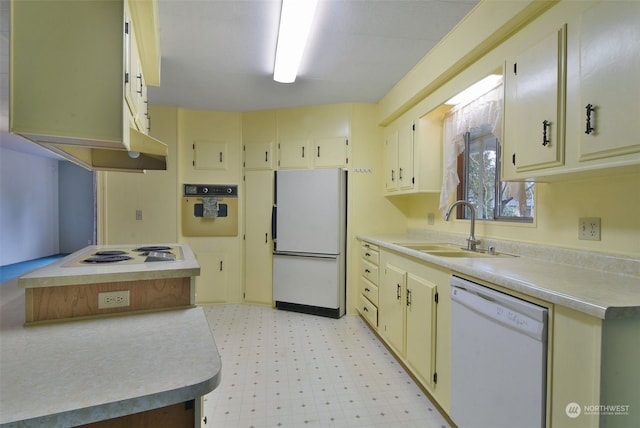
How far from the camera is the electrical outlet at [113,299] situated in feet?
3.74

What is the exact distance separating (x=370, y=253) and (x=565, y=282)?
198 cm

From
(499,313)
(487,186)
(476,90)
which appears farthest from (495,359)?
(476,90)

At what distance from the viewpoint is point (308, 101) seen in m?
3.52

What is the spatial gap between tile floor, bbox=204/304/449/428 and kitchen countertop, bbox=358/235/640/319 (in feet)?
3.18

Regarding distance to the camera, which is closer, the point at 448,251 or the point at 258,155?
the point at 448,251

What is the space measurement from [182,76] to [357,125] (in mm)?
1898

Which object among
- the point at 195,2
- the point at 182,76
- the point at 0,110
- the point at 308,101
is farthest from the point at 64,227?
the point at 195,2

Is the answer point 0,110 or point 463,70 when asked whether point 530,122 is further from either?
point 0,110

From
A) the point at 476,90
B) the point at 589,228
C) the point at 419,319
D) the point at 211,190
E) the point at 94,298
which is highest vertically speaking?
the point at 476,90

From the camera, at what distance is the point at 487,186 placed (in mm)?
2420

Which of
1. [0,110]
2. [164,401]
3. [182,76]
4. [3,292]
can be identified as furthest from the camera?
[0,110]

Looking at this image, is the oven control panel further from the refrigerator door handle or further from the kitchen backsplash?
the kitchen backsplash

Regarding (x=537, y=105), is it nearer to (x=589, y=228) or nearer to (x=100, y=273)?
(x=589, y=228)

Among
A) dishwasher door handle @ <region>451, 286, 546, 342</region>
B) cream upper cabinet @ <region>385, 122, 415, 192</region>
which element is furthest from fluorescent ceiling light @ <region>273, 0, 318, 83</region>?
dishwasher door handle @ <region>451, 286, 546, 342</region>
